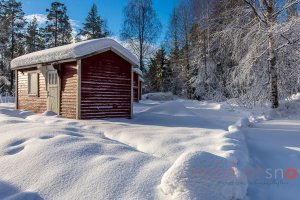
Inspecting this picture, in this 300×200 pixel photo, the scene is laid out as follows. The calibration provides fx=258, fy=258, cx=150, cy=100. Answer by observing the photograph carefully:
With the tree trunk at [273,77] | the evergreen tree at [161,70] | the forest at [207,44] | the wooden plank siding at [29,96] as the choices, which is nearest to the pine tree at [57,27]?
the forest at [207,44]

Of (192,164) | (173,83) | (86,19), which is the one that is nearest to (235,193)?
(192,164)

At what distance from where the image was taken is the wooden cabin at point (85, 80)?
926cm

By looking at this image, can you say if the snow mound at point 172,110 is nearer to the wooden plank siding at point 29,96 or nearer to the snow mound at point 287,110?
the snow mound at point 287,110

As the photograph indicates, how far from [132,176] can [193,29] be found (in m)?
21.9

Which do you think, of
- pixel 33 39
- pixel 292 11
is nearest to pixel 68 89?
pixel 292 11

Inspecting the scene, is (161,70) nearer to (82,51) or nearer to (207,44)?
(207,44)

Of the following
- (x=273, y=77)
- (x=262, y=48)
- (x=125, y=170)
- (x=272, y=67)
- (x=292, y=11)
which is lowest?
(x=125, y=170)

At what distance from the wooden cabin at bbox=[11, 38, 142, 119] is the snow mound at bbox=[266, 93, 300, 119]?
6.71 m

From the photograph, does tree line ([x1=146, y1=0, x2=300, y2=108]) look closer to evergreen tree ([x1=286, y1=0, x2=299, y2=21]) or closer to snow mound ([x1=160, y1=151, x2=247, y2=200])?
evergreen tree ([x1=286, y1=0, x2=299, y2=21])

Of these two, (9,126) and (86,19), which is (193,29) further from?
(9,126)

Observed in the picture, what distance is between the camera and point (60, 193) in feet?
9.80

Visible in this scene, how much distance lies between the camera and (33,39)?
32.9 metres

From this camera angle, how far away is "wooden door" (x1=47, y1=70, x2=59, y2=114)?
10.3m

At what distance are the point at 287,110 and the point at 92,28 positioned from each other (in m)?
26.3
